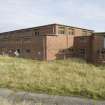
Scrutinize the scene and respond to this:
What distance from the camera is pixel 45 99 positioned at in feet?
34.1

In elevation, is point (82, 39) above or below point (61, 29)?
below

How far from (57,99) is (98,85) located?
3385 mm

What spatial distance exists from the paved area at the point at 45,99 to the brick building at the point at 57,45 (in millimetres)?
22702

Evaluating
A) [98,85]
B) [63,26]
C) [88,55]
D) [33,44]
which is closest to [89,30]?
[63,26]

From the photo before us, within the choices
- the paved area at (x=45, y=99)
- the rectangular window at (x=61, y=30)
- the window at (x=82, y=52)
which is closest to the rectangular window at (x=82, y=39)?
the window at (x=82, y=52)

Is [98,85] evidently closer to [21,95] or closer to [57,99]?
[57,99]

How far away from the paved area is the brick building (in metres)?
22.7

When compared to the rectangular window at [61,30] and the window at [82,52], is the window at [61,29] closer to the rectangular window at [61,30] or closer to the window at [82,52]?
the rectangular window at [61,30]

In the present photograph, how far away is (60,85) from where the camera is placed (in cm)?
1266

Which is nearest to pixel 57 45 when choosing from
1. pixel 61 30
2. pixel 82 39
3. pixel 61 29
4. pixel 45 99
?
pixel 82 39

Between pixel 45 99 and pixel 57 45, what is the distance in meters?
27.5

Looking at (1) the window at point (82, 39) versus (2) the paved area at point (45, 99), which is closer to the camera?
(2) the paved area at point (45, 99)

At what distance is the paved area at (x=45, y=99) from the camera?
9.95 m

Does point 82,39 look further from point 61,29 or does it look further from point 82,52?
point 61,29
